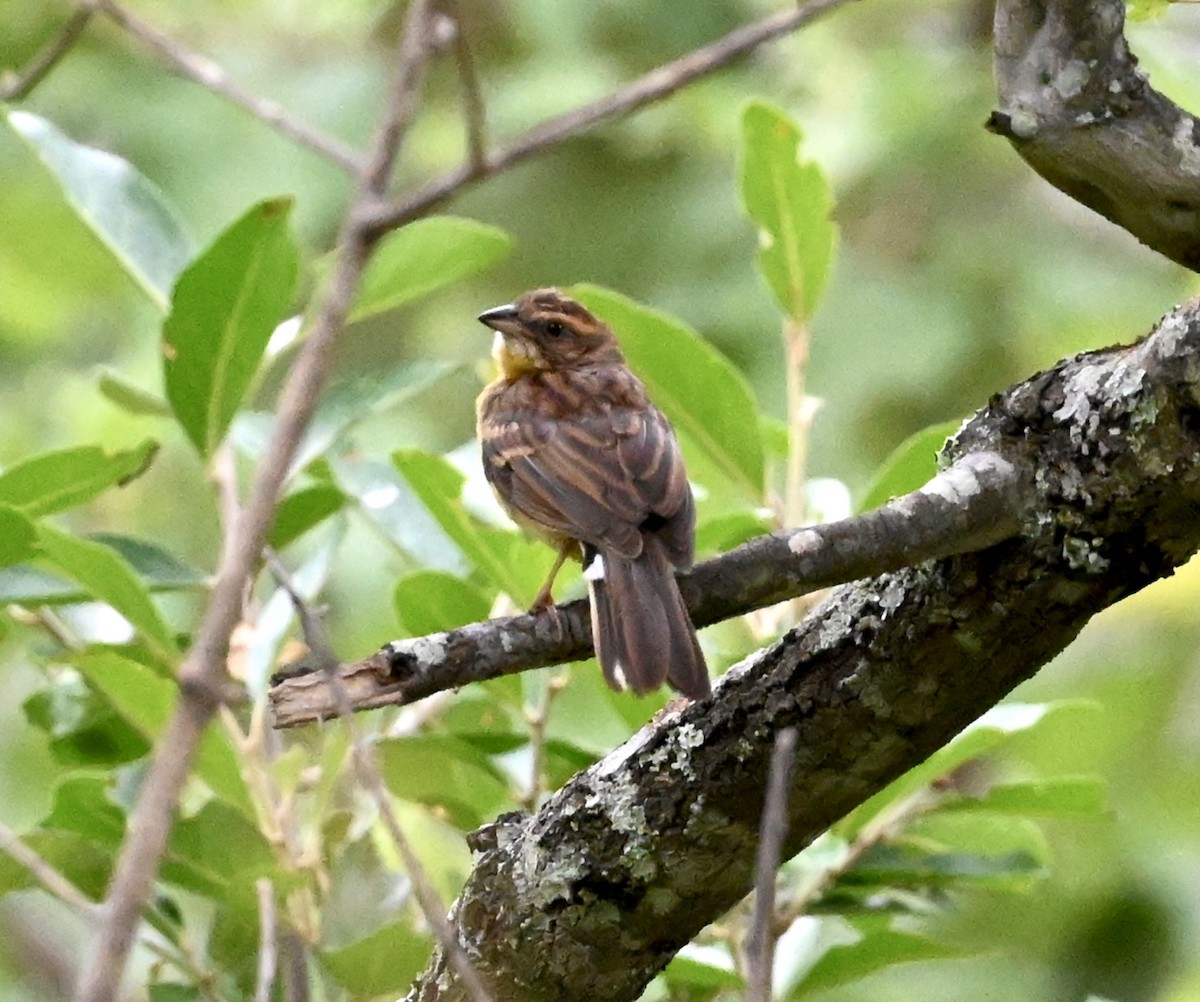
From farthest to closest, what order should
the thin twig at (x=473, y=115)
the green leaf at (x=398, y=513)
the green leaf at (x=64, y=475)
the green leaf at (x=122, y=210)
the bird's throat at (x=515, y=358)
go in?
1. the bird's throat at (x=515, y=358)
2. the green leaf at (x=398, y=513)
3. the green leaf at (x=122, y=210)
4. the green leaf at (x=64, y=475)
5. the thin twig at (x=473, y=115)

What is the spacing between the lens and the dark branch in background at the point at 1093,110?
2.44m

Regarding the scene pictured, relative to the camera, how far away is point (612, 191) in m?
7.58

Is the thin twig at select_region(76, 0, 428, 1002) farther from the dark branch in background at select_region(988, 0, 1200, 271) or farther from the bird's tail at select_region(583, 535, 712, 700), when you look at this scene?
the bird's tail at select_region(583, 535, 712, 700)

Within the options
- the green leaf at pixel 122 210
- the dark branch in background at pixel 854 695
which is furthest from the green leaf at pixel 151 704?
the green leaf at pixel 122 210

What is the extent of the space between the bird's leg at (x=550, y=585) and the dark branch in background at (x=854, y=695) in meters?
0.50

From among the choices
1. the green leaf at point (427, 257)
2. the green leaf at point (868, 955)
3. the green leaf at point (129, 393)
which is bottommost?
the green leaf at point (868, 955)

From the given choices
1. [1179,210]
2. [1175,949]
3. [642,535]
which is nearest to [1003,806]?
[642,535]

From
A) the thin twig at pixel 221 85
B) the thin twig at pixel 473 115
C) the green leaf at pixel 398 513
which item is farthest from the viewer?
the green leaf at pixel 398 513

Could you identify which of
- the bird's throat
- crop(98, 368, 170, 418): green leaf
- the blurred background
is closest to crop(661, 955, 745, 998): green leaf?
crop(98, 368, 170, 418): green leaf

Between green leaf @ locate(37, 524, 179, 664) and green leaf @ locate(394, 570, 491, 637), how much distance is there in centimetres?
48

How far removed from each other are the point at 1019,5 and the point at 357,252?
1401 mm

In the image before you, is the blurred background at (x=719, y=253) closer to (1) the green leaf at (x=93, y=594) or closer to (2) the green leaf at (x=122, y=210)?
(2) the green leaf at (x=122, y=210)

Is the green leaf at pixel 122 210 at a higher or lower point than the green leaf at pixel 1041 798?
higher

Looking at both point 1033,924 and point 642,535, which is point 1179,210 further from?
point 1033,924
